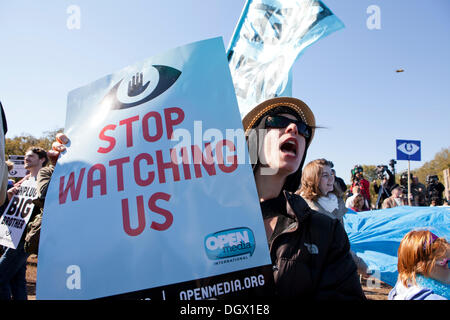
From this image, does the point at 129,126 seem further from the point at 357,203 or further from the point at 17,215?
the point at 357,203

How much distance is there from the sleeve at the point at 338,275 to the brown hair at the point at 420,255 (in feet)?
3.27

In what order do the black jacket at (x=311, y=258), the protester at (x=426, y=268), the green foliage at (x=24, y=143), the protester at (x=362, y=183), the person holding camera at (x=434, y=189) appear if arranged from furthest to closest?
the green foliage at (x=24, y=143), the person holding camera at (x=434, y=189), the protester at (x=362, y=183), the protester at (x=426, y=268), the black jacket at (x=311, y=258)

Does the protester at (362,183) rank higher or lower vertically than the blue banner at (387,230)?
higher

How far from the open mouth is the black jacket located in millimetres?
249

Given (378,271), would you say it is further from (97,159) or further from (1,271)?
(1,271)

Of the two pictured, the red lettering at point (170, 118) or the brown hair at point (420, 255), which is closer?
the red lettering at point (170, 118)

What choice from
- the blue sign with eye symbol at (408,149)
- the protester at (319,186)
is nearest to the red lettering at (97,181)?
the protester at (319,186)

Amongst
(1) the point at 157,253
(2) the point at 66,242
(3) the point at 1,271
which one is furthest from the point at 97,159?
(3) the point at 1,271

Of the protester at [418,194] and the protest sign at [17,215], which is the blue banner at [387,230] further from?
the protest sign at [17,215]

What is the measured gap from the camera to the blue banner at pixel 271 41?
2156mm

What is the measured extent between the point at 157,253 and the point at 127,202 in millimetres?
233

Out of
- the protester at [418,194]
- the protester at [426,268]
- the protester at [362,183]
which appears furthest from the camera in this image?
the protester at [418,194]

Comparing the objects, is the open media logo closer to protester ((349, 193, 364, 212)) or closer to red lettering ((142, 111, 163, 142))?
red lettering ((142, 111, 163, 142))

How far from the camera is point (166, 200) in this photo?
1.21 m
